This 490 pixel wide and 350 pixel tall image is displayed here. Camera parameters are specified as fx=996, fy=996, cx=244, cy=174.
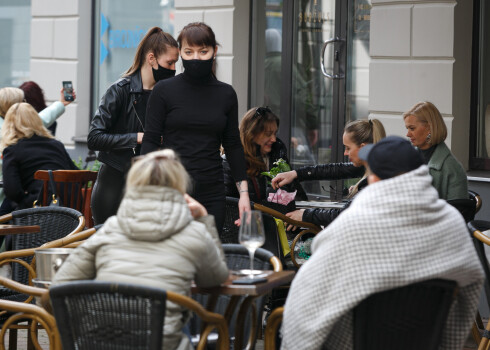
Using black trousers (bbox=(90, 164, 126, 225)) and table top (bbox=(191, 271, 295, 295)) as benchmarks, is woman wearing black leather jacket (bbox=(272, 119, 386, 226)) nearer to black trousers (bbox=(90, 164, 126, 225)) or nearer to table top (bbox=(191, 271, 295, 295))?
black trousers (bbox=(90, 164, 126, 225))

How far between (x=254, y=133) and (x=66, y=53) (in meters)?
5.14

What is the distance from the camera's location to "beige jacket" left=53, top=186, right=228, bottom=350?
12.0 ft

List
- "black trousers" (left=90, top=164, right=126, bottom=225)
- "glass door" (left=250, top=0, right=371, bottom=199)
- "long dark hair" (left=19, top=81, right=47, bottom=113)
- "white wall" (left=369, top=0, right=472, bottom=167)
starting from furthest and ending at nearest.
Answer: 1. "long dark hair" (left=19, top=81, right=47, bottom=113)
2. "glass door" (left=250, top=0, right=371, bottom=199)
3. "white wall" (left=369, top=0, right=472, bottom=167)
4. "black trousers" (left=90, top=164, right=126, bottom=225)

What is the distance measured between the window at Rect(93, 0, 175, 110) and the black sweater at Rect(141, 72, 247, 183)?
18.7 feet

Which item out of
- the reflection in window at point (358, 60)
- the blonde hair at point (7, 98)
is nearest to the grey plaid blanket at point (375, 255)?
the reflection in window at point (358, 60)

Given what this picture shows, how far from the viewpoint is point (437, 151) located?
6262mm

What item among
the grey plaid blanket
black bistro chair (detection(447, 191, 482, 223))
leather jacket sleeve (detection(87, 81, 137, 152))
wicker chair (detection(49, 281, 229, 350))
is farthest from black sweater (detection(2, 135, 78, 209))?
the grey plaid blanket

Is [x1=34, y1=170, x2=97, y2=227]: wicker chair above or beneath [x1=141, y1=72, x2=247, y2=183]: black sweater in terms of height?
beneath

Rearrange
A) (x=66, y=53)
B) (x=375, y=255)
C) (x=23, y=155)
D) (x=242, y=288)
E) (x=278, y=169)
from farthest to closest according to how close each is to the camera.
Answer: (x=66, y=53)
(x=23, y=155)
(x=278, y=169)
(x=242, y=288)
(x=375, y=255)

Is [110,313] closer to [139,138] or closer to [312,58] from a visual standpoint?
[139,138]

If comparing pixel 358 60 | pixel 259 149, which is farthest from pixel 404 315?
pixel 358 60

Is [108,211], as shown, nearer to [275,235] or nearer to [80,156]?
[275,235]

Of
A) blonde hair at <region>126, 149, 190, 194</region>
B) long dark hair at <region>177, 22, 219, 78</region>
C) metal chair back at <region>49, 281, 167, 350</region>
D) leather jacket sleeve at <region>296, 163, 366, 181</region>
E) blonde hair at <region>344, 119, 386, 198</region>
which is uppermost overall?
long dark hair at <region>177, 22, 219, 78</region>

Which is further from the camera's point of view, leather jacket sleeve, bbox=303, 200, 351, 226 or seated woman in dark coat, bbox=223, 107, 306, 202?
seated woman in dark coat, bbox=223, 107, 306, 202
